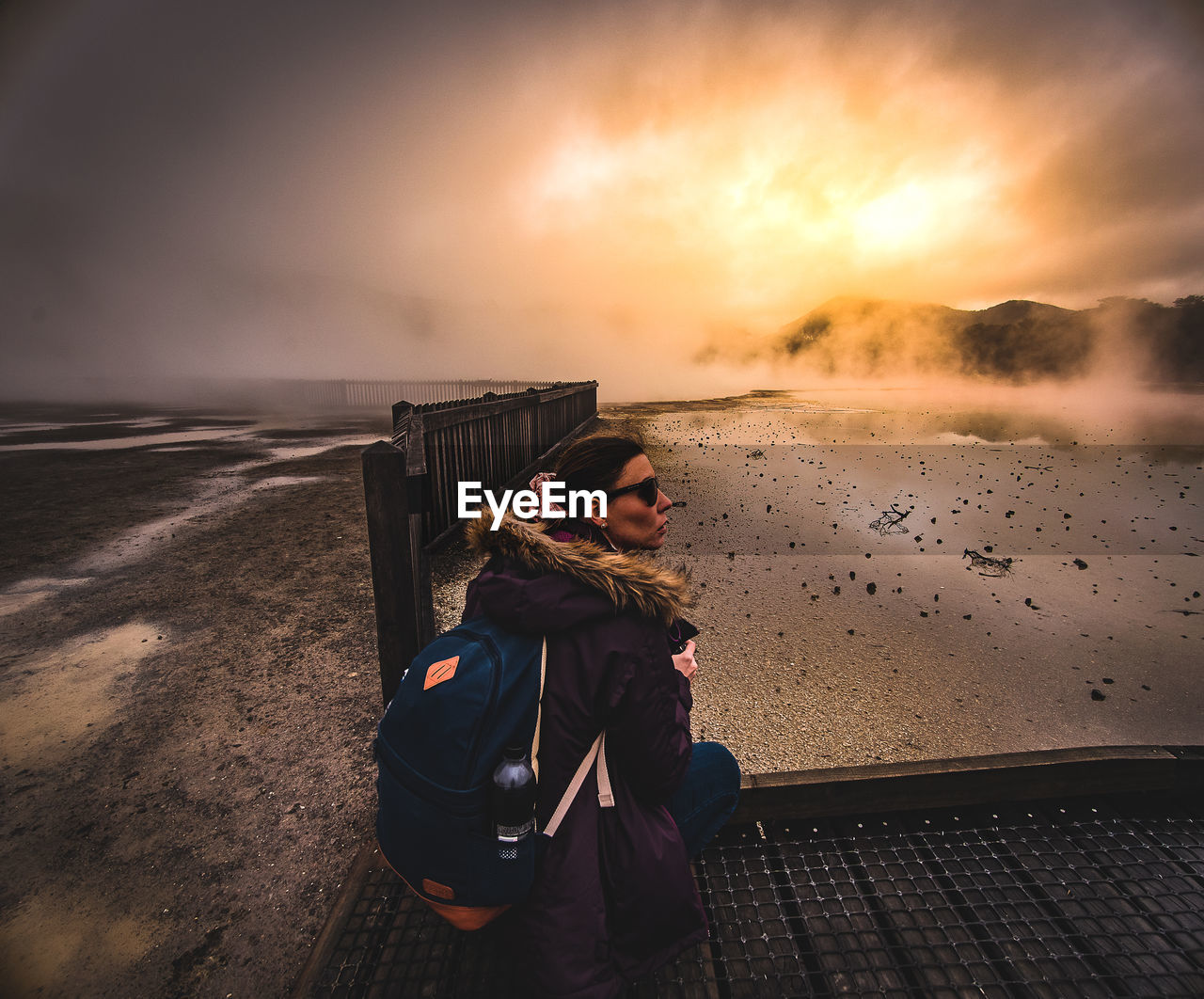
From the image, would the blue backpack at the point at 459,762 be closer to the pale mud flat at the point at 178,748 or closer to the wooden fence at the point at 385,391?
the pale mud flat at the point at 178,748

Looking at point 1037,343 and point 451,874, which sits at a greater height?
point 1037,343

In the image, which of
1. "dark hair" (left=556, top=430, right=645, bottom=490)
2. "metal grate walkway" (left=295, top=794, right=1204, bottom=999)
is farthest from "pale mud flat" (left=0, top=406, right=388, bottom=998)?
"dark hair" (left=556, top=430, right=645, bottom=490)

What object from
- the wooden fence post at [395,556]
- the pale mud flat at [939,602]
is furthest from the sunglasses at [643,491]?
the pale mud flat at [939,602]

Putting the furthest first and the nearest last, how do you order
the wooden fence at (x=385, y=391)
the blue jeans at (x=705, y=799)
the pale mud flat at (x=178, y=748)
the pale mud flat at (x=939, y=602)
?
the wooden fence at (x=385, y=391) < the pale mud flat at (x=939, y=602) < the pale mud flat at (x=178, y=748) < the blue jeans at (x=705, y=799)

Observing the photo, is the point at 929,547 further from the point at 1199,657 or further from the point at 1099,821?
the point at 1099,821

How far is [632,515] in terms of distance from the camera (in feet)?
5.65

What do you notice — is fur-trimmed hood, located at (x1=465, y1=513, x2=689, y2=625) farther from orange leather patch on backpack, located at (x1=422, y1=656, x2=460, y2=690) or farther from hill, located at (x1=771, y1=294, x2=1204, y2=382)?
hill, located at (x1=771, y1=294, x2=1204, y2=382)

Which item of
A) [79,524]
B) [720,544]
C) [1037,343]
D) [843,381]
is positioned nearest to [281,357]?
[843,381]

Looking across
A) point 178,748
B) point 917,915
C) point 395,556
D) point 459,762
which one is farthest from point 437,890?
point 178,748

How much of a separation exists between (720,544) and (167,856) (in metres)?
5.48

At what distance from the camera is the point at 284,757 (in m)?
2.93

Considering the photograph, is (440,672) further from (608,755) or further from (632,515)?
(632,515)

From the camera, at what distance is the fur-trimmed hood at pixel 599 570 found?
1.35m

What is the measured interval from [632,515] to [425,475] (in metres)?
2.70
